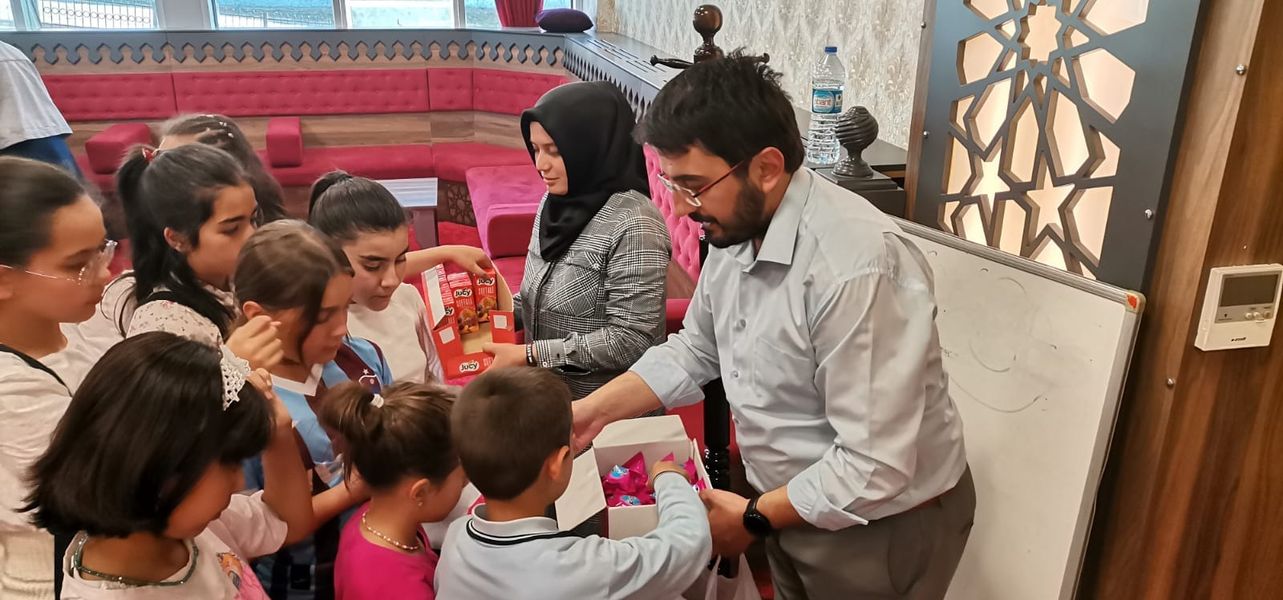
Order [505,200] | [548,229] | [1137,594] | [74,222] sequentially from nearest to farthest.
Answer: [74,222] < [1137,594] < [548,229] < [505,200]

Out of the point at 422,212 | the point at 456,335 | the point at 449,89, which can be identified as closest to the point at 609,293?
the point at 456,335

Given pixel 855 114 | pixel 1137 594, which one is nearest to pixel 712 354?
pixel 855 114

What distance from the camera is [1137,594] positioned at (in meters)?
1.60

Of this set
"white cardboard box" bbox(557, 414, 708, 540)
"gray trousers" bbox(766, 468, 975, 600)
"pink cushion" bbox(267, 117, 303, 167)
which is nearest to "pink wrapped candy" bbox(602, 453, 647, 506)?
"white cardboard box" bbox(557, 414, 708, 540)

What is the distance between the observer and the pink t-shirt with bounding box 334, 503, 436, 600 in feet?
4.55

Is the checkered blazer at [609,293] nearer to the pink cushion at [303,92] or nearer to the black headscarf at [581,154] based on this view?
the black headscarf at [581,154]

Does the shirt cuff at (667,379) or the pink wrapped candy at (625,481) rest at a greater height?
the shirt cuff at (667,379)

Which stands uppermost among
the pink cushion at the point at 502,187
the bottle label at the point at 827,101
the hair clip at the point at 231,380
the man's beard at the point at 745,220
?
the bottle label at the point at 827,101

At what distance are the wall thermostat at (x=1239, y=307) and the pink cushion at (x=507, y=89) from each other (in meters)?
5.70

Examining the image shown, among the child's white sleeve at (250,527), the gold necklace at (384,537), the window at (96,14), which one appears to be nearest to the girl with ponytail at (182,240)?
the child's white sleeve at (250,527)

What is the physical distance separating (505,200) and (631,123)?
276 centimetres

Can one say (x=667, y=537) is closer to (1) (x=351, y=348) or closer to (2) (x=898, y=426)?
(2) (x=898, y=426)

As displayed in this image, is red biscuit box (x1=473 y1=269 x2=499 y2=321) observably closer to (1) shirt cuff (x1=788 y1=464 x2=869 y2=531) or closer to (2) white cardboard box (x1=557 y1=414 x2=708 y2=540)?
(2) white cardboard box (x1=557 y1=414 x2=708 y2=540)

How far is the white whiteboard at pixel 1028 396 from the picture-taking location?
5.11 ft
